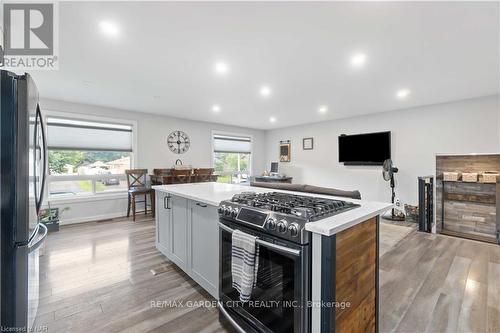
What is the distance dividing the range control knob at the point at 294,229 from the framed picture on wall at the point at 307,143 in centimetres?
565

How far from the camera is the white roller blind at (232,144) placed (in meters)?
6.67

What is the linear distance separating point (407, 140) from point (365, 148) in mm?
840

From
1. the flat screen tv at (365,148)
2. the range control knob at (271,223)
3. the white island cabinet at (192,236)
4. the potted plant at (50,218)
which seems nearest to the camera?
the range control knob at (271,223)

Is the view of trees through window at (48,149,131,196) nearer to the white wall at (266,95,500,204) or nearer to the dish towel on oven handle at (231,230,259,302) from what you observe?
the dish towel on oven handle at (231,230,259,302)

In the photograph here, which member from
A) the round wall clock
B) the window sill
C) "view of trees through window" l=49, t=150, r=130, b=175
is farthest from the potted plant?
the round wall clock

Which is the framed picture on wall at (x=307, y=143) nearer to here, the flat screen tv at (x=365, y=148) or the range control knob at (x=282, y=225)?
the flat screen tv at (x=365, y=148)

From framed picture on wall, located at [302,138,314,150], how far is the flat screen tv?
0.94 m

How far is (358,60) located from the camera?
251cm

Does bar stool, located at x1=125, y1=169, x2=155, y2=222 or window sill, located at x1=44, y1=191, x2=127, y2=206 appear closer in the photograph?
window sill, located at x1=44, y1=191, x2=127, y2=206

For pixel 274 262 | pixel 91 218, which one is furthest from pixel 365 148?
pixel 91 218

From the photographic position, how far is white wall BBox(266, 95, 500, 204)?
12.8ft

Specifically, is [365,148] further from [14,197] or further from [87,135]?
[87,135]

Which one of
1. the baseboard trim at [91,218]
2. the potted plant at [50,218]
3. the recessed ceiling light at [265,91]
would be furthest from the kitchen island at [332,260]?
the baseboard trim at [91,218]

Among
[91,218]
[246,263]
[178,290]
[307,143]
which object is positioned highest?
[307,143]
